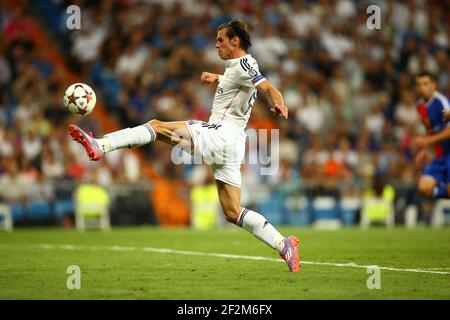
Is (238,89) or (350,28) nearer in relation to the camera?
(238,89)

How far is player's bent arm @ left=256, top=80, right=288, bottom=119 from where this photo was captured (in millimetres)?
8367

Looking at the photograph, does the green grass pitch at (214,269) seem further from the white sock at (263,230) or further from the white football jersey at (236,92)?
the white football jersey at (236,92)

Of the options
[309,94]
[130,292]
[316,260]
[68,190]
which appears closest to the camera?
[130,292]

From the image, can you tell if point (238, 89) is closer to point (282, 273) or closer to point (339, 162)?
point (282, 273)

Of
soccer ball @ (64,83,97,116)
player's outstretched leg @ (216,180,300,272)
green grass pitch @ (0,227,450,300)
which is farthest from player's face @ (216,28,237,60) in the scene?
green grass pitch @ (0,227,450,300)

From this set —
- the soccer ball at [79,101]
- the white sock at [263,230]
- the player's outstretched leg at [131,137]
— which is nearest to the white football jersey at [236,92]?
the player's outstretched leg at [131,137]

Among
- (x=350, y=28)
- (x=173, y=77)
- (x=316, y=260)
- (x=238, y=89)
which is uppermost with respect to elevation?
(x=350, y=28)

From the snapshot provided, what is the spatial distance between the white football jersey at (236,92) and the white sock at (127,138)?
945 millimetres

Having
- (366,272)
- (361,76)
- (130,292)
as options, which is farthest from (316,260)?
(361,76)

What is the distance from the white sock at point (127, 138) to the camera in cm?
850

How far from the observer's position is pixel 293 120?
22625 millimetres

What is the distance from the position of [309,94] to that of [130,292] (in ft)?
53.6

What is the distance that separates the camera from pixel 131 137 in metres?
8.60

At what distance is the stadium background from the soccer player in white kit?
37.1ft
